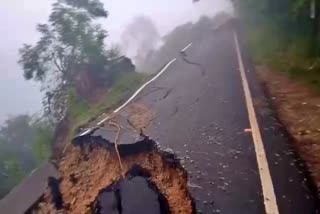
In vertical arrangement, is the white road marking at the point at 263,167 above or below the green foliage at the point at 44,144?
above

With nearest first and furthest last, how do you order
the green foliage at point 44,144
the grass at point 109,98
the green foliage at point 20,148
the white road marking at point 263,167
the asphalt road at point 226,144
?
the white road marking at point 263,167
the asphalt road at point 226,144
the grass at point 109,98
the green foliage at point 44,144
the green foliage at point 20,148

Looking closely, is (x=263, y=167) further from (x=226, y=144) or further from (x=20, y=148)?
(x=20, y=148)

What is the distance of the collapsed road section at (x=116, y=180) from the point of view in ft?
15.6

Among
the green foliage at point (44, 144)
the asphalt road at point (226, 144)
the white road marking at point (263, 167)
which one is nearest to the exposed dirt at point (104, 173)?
the asphalt road at point (226, 144)

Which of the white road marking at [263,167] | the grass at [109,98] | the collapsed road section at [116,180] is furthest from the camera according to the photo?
the grass at [109,98]

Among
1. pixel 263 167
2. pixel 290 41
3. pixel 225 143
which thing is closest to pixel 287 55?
pixel 290 41

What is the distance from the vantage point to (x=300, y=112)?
281 inches

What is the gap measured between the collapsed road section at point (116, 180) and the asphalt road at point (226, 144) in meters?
0.25

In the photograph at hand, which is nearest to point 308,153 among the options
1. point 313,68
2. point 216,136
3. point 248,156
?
point 248,156

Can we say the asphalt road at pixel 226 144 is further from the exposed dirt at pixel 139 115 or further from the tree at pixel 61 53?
the tree at pixel 61 53

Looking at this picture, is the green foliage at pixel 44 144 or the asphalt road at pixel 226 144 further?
the green foliage at pixel 44 144

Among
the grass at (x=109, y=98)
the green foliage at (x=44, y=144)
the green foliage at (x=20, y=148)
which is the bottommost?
the green foliage at (x=20, y=148)

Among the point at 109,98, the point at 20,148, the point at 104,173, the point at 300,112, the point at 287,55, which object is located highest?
the point at 104,173

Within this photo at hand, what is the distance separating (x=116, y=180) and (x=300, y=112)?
12.8 ft
